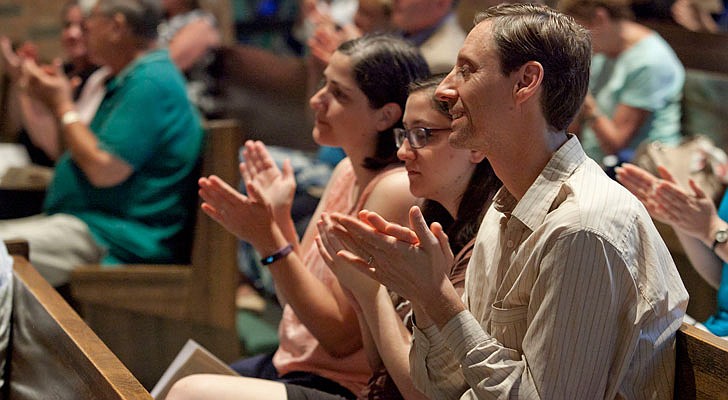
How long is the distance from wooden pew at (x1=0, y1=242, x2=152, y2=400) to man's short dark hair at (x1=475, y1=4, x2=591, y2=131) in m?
0.79

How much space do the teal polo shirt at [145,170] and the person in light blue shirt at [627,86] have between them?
4.66ft

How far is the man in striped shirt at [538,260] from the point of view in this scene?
1496 millimetres

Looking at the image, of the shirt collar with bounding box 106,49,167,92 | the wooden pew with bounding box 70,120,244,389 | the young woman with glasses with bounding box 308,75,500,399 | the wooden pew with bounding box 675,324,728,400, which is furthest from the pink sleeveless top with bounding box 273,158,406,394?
the shirt collar with bounding box 106,49,167,92

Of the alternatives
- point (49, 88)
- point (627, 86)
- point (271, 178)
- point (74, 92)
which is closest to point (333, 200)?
point (271, 178)

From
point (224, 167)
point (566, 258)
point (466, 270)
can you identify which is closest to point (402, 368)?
point (466, 270)

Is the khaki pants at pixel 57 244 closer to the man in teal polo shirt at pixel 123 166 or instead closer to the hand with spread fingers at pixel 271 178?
the man in teal polo shirt at pixel 123 166

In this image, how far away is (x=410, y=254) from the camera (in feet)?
5.18

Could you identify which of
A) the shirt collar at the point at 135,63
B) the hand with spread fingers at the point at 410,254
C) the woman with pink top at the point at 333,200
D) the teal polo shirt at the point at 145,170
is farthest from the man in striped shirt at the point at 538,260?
the shirt collar at the point at 135,63

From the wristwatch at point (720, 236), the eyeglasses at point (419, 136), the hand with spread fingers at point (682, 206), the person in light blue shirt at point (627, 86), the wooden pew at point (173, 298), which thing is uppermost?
the eyeglasses at point (419, 136)

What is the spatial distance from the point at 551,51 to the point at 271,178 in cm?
104

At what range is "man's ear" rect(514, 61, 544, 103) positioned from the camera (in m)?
1.57

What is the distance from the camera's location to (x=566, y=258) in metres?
1.50

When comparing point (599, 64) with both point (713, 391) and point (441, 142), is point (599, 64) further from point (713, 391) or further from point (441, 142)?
point (713, 391)

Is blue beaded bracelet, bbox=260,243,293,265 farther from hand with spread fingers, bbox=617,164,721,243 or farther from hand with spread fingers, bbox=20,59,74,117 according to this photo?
hand with spread fingers, bbox=20,59,74,117
